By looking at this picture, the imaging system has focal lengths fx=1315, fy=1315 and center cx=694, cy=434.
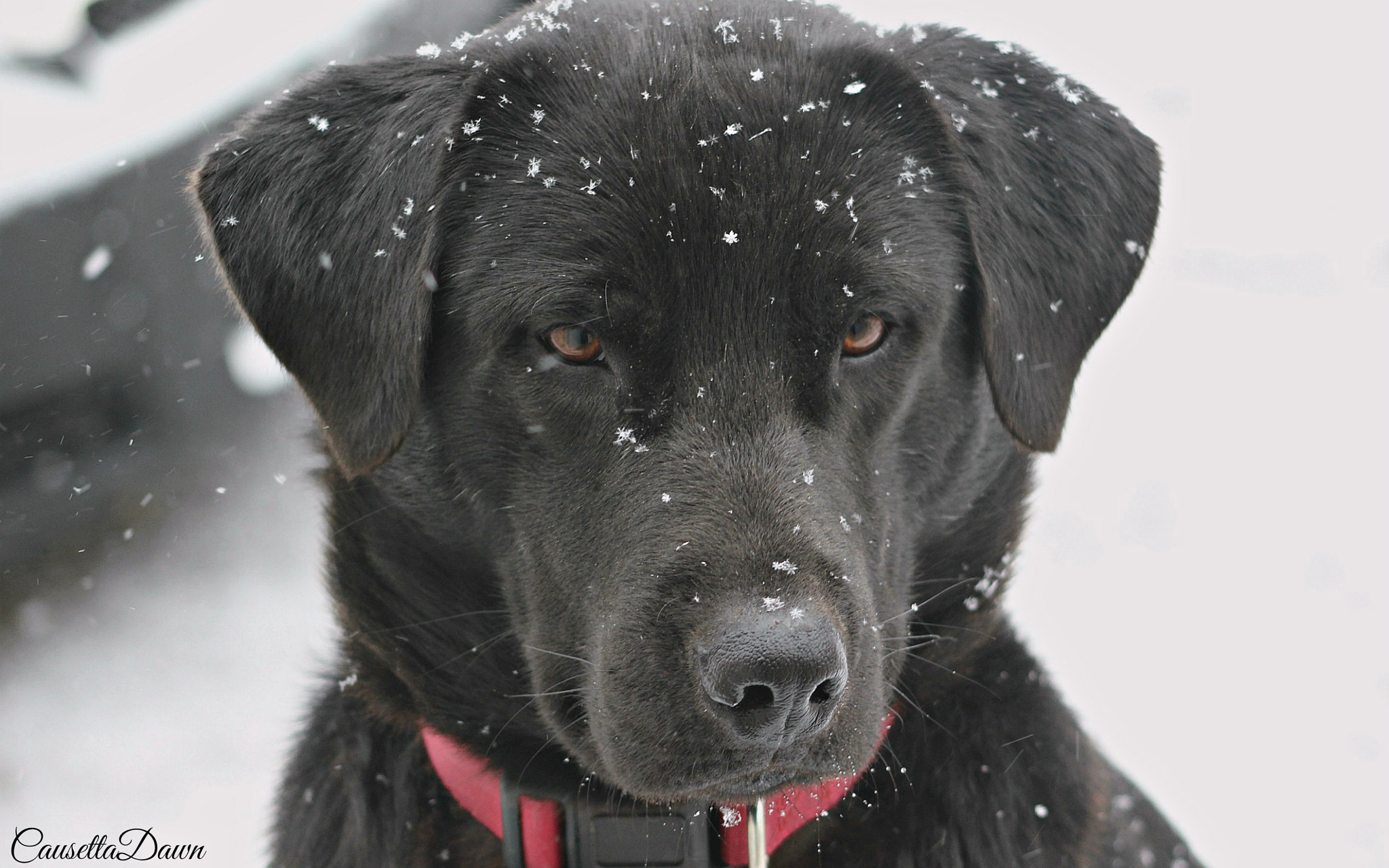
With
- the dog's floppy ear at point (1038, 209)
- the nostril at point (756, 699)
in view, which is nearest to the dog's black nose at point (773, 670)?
the nostril at point (756, 699)

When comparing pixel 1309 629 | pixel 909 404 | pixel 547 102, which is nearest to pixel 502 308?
pixel 547 102

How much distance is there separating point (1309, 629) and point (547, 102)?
367 centimetres

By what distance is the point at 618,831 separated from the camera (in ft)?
8.05

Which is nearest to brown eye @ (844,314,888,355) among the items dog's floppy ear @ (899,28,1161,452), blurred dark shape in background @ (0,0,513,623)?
dog's floppy ear @ (899,28,1161,452)

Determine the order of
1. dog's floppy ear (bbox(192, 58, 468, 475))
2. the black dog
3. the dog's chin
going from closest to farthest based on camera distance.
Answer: the dog's chin < the black dog < dog's floppy ear (bbox(192, 58, 468, 475))

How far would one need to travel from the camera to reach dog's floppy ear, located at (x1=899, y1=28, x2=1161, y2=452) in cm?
244

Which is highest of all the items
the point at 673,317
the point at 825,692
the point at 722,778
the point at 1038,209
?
the point at 1038,209

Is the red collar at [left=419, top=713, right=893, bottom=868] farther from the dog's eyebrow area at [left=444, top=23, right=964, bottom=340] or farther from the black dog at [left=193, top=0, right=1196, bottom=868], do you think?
the dog's eyebrow area at [left=444, top=23, right=964, bottom=340]

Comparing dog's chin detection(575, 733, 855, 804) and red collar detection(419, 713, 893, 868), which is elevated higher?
dog's chin detection(575, 733, 855, 804)

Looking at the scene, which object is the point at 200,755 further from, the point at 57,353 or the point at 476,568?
the point at 476,568

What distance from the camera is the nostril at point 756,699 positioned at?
1960 millimetres

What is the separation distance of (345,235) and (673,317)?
60 cm

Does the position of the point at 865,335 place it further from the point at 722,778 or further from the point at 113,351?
the point at 113,351

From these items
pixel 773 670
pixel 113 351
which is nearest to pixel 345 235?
pixel 773 670
